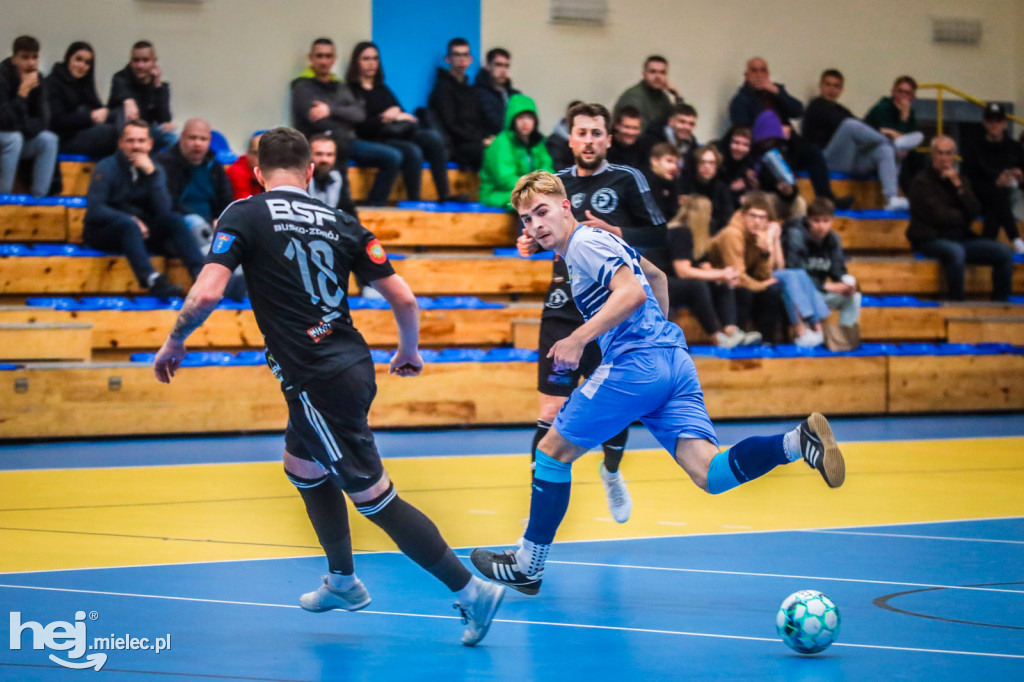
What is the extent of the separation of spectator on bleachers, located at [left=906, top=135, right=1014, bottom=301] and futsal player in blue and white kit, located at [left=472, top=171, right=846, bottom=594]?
10944 millimetres

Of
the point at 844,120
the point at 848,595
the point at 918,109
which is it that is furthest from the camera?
the point at 918,109

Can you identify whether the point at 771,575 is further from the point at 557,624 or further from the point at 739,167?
the point at 739,167

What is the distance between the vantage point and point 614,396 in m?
4.89

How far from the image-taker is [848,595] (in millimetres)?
5090

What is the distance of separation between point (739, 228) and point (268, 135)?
354 inches

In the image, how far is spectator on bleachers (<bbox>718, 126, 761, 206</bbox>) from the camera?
561 inches

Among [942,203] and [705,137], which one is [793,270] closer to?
[942,203]

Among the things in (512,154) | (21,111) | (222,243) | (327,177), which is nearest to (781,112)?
(512,154)

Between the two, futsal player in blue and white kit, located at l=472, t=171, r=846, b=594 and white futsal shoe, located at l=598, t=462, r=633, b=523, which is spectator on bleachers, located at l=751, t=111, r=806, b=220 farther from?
futsal player in blue and white kit, located at l=472, t=171, r=846, b=594

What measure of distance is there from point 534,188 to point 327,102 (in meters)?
9.03

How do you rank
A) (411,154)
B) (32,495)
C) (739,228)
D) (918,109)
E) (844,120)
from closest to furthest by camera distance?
(32,495)
(739,228)
(411,154)
(844,120)
(918,109)

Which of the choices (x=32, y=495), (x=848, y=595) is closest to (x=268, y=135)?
(x=848, y=595)

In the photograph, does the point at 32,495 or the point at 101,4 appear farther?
the point at 101,4

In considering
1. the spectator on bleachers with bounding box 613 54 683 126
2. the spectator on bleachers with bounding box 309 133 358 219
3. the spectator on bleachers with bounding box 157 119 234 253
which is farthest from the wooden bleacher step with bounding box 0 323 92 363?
the spectator on bleachers with bounding box 613 54 683 126
